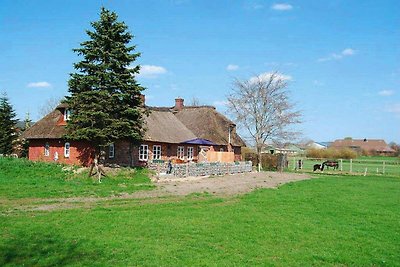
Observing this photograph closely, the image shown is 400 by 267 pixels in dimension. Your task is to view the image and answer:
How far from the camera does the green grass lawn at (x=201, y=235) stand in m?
8.50

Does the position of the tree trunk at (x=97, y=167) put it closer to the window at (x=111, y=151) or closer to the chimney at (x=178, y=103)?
the window at (x=111, y=151)

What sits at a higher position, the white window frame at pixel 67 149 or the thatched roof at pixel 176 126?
the thatched roof at pixel 176 126

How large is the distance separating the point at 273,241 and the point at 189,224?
2.83 meters

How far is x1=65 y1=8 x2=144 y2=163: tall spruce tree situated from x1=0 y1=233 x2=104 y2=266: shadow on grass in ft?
55.3

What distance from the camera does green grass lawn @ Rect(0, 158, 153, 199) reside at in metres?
18.3

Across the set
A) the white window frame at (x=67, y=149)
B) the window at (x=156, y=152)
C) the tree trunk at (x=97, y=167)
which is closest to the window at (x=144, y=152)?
the window at (x=156, y=152)

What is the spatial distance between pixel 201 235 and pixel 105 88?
61.2 feet

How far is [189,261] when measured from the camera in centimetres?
830

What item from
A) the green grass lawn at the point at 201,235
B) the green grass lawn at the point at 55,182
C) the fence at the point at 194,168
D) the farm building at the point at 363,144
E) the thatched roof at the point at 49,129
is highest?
the farm building at the point at 363,144

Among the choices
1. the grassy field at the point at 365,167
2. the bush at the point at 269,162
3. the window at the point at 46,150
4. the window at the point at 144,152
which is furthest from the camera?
the grassy field at the point at 365,167

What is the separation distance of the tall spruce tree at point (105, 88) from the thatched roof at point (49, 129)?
3.62m

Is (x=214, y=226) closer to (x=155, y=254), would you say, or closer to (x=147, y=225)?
(x=147, y=225)

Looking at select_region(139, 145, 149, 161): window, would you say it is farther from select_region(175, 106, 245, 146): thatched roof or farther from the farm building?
the farm building

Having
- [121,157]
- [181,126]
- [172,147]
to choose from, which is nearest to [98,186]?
[121,157]
